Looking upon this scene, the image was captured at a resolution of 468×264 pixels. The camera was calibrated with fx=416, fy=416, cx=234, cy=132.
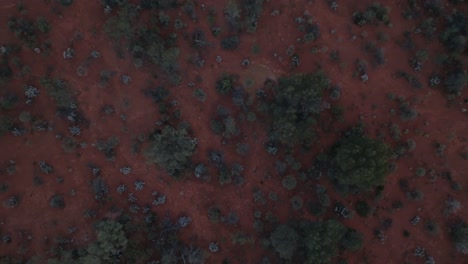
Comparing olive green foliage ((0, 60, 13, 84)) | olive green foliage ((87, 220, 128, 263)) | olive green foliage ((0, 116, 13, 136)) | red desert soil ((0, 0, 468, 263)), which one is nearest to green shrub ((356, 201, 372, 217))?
red desert soil ((0, 0, 468, 263))

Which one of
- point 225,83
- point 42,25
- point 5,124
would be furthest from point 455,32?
point 5,124

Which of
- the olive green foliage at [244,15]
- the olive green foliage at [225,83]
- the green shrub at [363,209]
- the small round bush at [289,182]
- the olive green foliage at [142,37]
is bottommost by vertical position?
the green shrub at [363,209]

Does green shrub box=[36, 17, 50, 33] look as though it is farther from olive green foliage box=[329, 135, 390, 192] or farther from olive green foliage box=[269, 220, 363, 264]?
olive green foliage box=[329, 135, 390, 192]

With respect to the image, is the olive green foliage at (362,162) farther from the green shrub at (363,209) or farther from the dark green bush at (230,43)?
the dark green bush at (230,43)

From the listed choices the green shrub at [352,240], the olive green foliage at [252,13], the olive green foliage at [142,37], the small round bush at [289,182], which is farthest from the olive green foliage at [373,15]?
the green shrub at [352,240]

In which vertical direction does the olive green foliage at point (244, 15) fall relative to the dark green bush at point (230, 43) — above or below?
above

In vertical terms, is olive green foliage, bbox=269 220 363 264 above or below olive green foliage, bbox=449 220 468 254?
below

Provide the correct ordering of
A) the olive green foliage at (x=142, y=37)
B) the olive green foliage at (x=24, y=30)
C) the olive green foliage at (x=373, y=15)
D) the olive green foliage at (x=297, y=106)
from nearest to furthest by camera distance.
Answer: the olive green foliage at (x=297, y=106) → the olive green foliage at (x=142, y=37) → the olive green foliage at (x=24, y=30) → the olive green foliage at (x=373, y=15)
